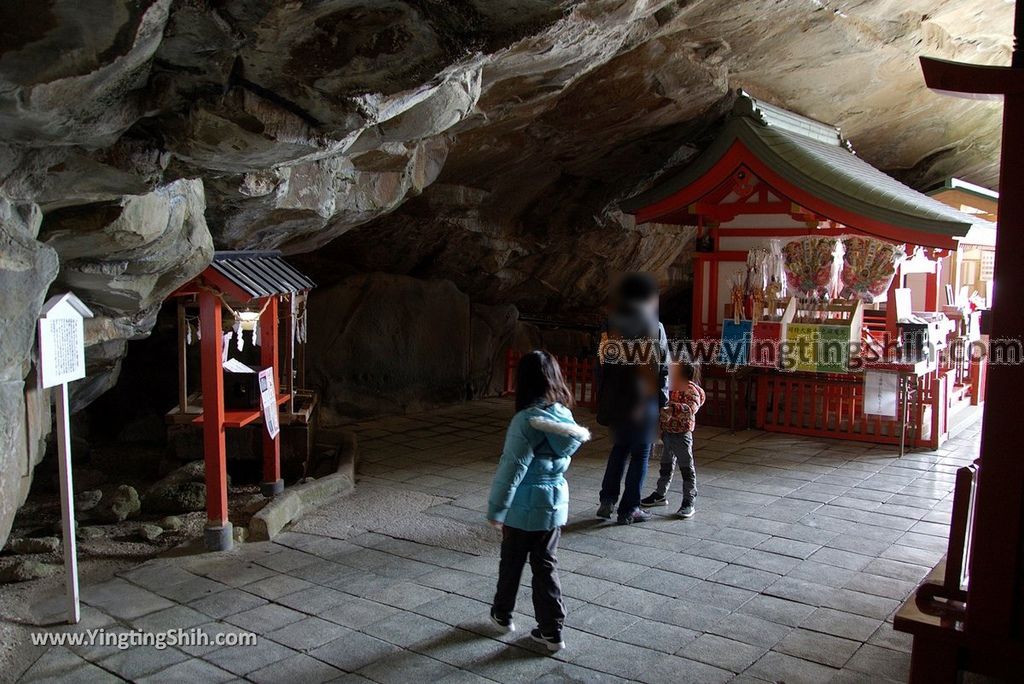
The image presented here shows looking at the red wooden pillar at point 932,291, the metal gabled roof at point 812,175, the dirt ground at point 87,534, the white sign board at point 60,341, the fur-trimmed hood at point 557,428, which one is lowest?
the dirt ground at point 87,534

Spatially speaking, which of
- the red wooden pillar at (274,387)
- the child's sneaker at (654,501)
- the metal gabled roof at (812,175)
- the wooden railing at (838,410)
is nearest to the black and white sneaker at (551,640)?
the child's sneaker at (654,501)

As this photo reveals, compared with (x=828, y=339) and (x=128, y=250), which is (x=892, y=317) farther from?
(x=128, y=250)

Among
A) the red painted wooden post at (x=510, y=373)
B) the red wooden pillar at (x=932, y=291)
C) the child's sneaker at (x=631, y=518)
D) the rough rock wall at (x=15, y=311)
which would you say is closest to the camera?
the rough rock wall at (x=15, y=311)

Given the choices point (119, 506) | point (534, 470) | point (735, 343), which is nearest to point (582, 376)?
point (735, 343)

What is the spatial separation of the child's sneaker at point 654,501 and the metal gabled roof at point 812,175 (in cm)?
510

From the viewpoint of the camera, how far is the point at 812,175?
33.8 ft

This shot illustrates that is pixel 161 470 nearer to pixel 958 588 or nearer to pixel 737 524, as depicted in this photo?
pixel 737 524

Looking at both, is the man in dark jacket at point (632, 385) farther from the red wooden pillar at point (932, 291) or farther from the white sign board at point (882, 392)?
the red wooden pillar at point (932, 291)

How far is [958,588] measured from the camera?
3719 millimetres

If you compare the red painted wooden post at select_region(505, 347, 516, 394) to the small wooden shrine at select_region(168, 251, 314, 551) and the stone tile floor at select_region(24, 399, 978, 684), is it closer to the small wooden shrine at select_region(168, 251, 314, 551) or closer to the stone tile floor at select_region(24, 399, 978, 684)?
the small wooden shrine at select_region(168, 251, 314, 551)

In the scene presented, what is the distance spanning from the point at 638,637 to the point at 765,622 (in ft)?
2.83

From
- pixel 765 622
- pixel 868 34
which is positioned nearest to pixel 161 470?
pixel 765 622

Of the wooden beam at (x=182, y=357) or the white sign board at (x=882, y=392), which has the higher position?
the wooden beam at (x=182, y=357)

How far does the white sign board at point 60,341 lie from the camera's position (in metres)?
4.57
